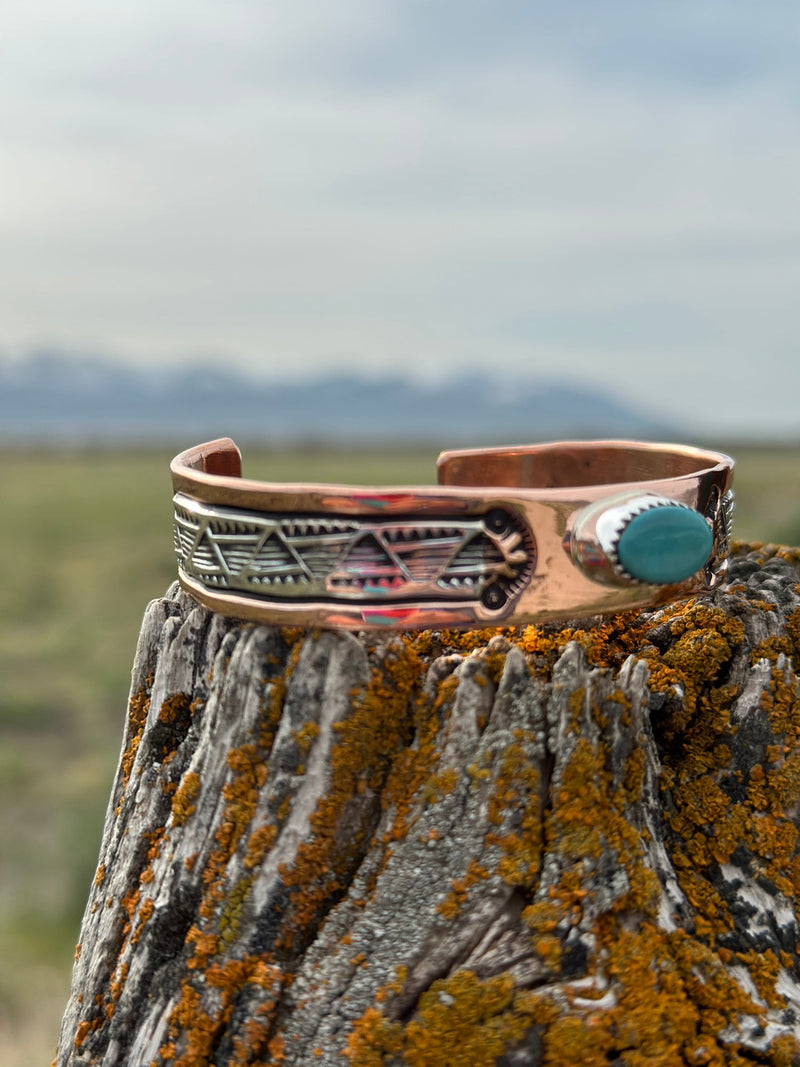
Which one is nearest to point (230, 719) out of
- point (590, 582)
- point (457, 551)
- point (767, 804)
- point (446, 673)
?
point (446, 673)

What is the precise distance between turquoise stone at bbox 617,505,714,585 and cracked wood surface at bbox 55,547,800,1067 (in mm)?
407

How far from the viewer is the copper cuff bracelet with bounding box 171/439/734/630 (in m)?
3.34

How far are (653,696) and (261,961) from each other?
1731 millimetres

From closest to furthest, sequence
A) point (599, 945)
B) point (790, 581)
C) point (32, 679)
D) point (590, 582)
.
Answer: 1. point (599, 945)
2. point (590, 582)
3. point (790, 581)
4. point (32, 679)

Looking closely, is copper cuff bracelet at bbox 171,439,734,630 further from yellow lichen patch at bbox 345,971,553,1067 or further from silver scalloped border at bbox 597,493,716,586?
yellow lichen patch at bbox 345,971,553,1067

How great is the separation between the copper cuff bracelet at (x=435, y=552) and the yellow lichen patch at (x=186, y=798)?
0.62 metres

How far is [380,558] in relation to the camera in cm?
338

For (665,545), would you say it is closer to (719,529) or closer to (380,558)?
(719,529)

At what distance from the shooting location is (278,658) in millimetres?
3328

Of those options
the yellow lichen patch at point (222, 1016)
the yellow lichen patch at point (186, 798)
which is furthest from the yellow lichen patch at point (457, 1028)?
the yellow lichen patch at point (186, 798)

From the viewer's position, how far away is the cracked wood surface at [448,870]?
117 inches

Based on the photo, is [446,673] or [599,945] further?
[446,673]

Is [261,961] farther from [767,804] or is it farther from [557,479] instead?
[557,479]

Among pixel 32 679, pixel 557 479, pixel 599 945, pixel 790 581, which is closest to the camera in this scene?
pixel 599 945
